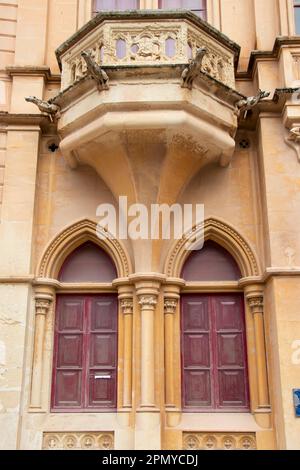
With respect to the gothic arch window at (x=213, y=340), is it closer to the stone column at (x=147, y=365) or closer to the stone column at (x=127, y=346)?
the stone column at (x=147, y=365)

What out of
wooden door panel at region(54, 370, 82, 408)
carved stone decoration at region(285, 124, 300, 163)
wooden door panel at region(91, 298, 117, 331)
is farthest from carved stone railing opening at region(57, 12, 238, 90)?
wooden door panel at region(54, 370, 82, 408)

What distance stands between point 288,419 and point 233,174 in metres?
3.68

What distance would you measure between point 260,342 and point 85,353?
2.52 meters

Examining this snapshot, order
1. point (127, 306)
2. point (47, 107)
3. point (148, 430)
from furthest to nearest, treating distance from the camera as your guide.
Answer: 1. point (47, 107)
2. point (127, 306)
3. point (148, 430)

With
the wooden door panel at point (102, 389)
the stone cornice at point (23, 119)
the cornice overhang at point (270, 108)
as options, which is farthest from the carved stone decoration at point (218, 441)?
the stone cornice at point (23, 119)

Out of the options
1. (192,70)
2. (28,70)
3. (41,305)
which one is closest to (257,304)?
(41,305)

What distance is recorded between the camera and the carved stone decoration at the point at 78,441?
24.3 ft

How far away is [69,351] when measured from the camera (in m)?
7.98

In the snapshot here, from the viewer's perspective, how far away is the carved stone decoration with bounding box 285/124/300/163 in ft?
26.0

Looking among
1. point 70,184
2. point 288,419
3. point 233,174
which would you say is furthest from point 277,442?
point 70,184

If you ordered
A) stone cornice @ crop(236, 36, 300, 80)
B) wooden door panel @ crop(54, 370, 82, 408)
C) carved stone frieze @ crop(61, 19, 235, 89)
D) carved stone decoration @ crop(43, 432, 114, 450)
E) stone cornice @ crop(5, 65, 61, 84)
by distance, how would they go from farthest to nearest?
stone cornice @ crop(5, 65, 61, 84) → stone cornice @ crop(236, 36, 300, 80) → wooden door panel @ crop(54, 370, 82, 408) → carved stone frieze @ crop(61, 19, 235, 89) → carved stone decoration @ crop(43, 432, 114, 450)

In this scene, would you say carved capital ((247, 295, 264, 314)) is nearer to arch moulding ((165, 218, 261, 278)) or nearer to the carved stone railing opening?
arch moulding ((165, 218, 261, 278))

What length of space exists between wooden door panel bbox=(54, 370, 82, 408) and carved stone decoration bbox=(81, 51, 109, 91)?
4.10m

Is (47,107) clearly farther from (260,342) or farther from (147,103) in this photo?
(260,342)
